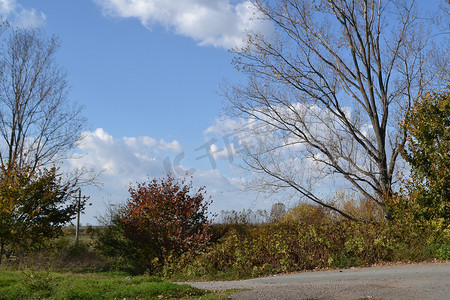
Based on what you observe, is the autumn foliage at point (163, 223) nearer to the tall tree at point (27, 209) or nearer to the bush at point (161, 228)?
the bush at point (161, 228)

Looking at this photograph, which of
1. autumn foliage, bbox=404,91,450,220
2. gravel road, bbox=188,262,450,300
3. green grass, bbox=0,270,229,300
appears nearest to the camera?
gravel road, bbox=188,262,450,300

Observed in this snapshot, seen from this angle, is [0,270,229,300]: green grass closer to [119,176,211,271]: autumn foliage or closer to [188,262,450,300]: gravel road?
[188,262,450,300]: gravel road

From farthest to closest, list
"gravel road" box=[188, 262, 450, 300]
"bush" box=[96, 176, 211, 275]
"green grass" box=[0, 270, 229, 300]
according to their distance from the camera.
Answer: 1. "bush" box=[96, 176, 211, 275]
2. "green grass" box=[0, 270, 229, 300]
3. "gravel road" box=[188, 262, 450, 300]

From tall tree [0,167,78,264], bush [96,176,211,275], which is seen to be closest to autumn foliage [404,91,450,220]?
bush [96,176,211,275]

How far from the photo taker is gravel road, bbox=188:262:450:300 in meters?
8.59

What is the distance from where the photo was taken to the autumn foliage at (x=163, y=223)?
56.2ft

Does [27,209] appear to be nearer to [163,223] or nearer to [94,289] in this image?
[163,223]

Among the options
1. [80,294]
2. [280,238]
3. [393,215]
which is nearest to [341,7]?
[393,215]

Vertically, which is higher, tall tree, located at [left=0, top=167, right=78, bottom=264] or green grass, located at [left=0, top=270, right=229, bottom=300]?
tall tree, located at [left=0, top=167, right=78, bottom=264]

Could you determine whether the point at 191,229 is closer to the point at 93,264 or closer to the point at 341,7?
the point at 93,264

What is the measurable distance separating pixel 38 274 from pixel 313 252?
879cm

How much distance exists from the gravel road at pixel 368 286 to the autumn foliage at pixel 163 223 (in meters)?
6.11

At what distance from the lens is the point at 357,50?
18188mm

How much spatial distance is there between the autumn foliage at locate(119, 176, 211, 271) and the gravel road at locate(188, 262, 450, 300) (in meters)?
6.11
